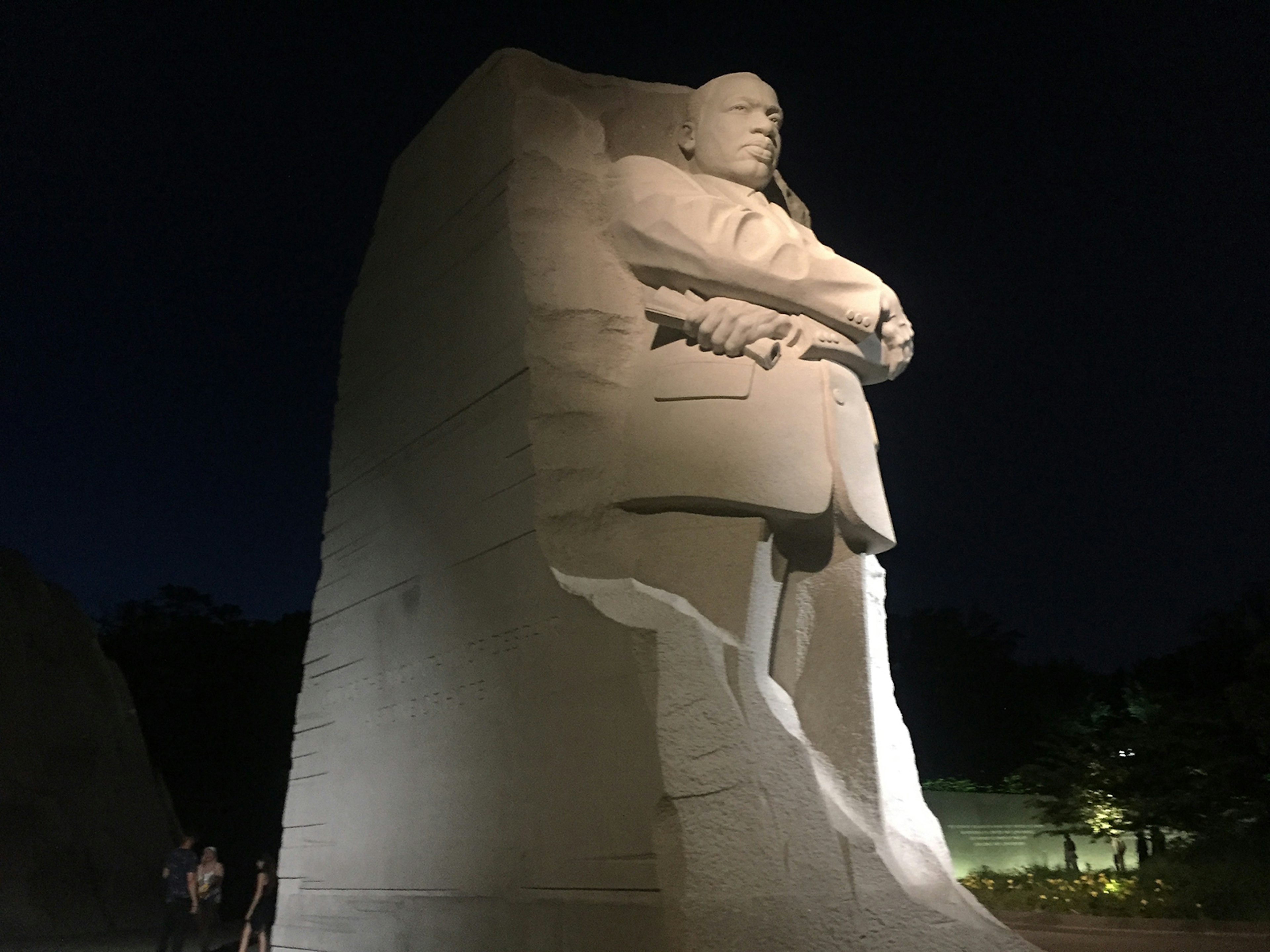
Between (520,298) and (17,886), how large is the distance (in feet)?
28.7

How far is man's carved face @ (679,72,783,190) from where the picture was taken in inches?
163

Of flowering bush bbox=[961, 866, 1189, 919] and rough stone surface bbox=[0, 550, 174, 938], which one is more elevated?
rough stone surface bbox=[0, 550, 174, 938]

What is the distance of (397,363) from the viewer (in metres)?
4.79

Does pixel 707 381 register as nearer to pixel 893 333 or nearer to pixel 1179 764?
pixel 893 333

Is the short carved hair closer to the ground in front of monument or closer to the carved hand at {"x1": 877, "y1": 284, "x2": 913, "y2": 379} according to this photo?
the carved hand at {"x1": 877, "y1": 284, "x2": 913, "y2": 379}

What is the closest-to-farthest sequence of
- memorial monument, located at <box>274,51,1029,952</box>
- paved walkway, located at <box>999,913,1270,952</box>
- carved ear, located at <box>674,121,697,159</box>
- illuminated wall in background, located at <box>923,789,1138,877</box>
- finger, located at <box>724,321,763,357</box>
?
memorial monument, located at <box>274,51,1029,952</box>, finger, located at <box>724,321,763,357</box>, carved ear, located at <box>674,121,697,159</box>, paved walkway, located at <box>999,913,1270,952</box>, illuminated wall in background, located at <box>923,789,1138,877</box>

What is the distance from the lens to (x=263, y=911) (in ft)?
19.8

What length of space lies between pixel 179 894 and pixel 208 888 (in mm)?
196

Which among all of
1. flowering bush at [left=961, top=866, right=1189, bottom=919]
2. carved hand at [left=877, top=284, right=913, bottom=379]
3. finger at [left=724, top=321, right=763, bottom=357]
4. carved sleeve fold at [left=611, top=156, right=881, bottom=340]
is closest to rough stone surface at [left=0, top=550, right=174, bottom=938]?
flowering bush at [left=961, top=866, right=1189, bottom=919]

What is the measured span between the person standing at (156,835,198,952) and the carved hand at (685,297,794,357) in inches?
227

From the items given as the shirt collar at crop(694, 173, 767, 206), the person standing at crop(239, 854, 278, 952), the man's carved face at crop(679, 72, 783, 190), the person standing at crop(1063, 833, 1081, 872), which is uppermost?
the man's carved face at crop(679, 72, 783, 190)

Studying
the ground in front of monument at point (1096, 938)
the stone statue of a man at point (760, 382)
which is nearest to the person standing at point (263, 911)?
the ground in front of monument at point (1096, 938)

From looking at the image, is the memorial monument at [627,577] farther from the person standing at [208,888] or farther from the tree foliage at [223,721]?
the tree foliage at [223,721]

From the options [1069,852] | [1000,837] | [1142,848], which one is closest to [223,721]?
[1000,837]
